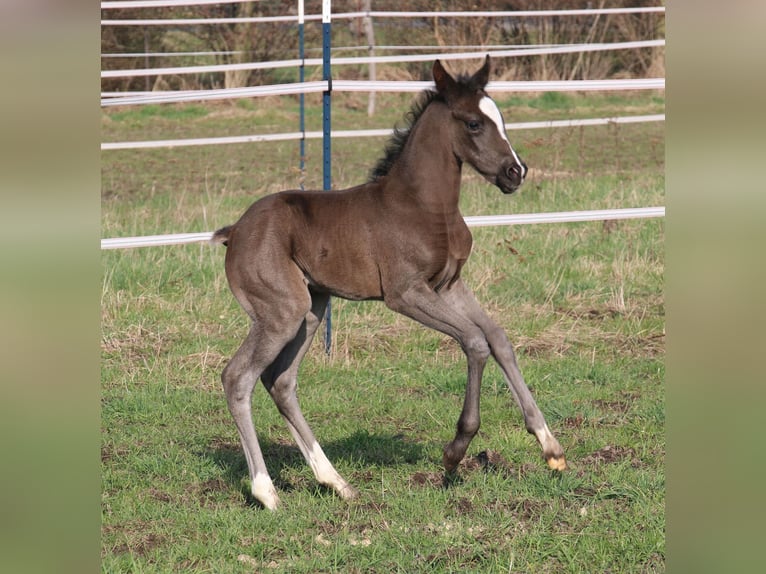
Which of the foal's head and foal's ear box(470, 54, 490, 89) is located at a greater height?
foal's ear box(470, 54, 490, 89)

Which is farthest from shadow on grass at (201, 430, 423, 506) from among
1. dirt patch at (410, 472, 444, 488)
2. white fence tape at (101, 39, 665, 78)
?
white fence tape at (101, 39, 665, 78)

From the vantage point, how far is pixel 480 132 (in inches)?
181

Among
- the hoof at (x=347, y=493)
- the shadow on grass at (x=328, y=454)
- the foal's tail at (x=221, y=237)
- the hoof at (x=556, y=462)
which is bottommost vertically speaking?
the shadow on grass at (x=328, y=454)

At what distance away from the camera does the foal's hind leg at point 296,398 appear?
183 inches

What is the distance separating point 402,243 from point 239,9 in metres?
16.8

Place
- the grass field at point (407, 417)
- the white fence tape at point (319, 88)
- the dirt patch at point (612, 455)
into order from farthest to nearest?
the white fence tape at point (319, 88) < the dirt patch at point (612, 455) < the grass field at point (407, 417)

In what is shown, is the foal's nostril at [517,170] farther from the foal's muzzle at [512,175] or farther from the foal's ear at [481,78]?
the foal's ear at [481,78]

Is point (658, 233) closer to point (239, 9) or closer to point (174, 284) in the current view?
point (174, 284)

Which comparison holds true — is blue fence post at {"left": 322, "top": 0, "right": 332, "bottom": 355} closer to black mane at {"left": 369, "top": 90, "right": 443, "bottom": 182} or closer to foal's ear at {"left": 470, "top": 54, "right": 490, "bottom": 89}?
black mane at {"left": 369, "top": 90, "right": 443, "bottom": 182}

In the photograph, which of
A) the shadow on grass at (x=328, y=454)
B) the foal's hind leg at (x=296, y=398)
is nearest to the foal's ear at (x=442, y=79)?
the foal's hind leg at (x=296, y=398)

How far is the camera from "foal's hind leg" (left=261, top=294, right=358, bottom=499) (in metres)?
4.65

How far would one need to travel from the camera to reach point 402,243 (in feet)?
15.4

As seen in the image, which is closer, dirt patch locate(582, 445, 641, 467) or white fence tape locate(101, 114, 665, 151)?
dirt patch locate(582, 445, 641, 467)
